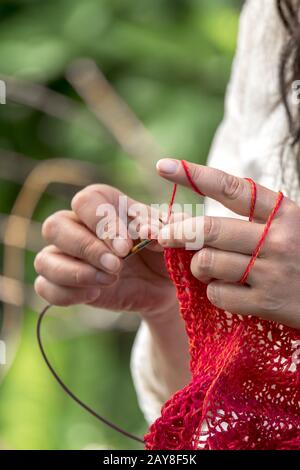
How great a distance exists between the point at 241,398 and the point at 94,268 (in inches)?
9.0

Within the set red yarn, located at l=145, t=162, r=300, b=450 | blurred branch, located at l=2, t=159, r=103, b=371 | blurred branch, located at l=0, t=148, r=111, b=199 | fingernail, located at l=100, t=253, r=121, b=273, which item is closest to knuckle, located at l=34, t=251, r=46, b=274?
fingernail, located at l=100, t=253, r=121, b=273

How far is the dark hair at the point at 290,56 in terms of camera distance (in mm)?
1004

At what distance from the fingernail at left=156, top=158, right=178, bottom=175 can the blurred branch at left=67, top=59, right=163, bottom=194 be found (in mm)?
1300

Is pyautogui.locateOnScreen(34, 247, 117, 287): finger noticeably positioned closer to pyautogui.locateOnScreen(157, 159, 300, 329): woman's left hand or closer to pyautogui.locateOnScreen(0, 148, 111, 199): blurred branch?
pyautogui.locateOnScreen(157, 159, 300, 329): woman's left hand

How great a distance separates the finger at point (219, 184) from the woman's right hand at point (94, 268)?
0.17 metres

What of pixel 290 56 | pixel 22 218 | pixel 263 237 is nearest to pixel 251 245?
pixel 263 237

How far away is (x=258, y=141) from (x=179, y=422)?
445mm

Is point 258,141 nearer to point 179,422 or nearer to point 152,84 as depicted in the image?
point 179,422

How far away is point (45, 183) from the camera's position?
210cm

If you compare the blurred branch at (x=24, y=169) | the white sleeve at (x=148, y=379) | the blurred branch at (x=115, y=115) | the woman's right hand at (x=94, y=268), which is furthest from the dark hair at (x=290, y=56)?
the blurred branch at (x=24, y=169)

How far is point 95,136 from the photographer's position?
2.16m

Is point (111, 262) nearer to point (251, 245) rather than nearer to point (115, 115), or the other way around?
point (251, 245)

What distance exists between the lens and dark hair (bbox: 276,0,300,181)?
3.29 feet

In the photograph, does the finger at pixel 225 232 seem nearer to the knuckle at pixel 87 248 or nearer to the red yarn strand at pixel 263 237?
the red yarn strand at pixel 263 237
